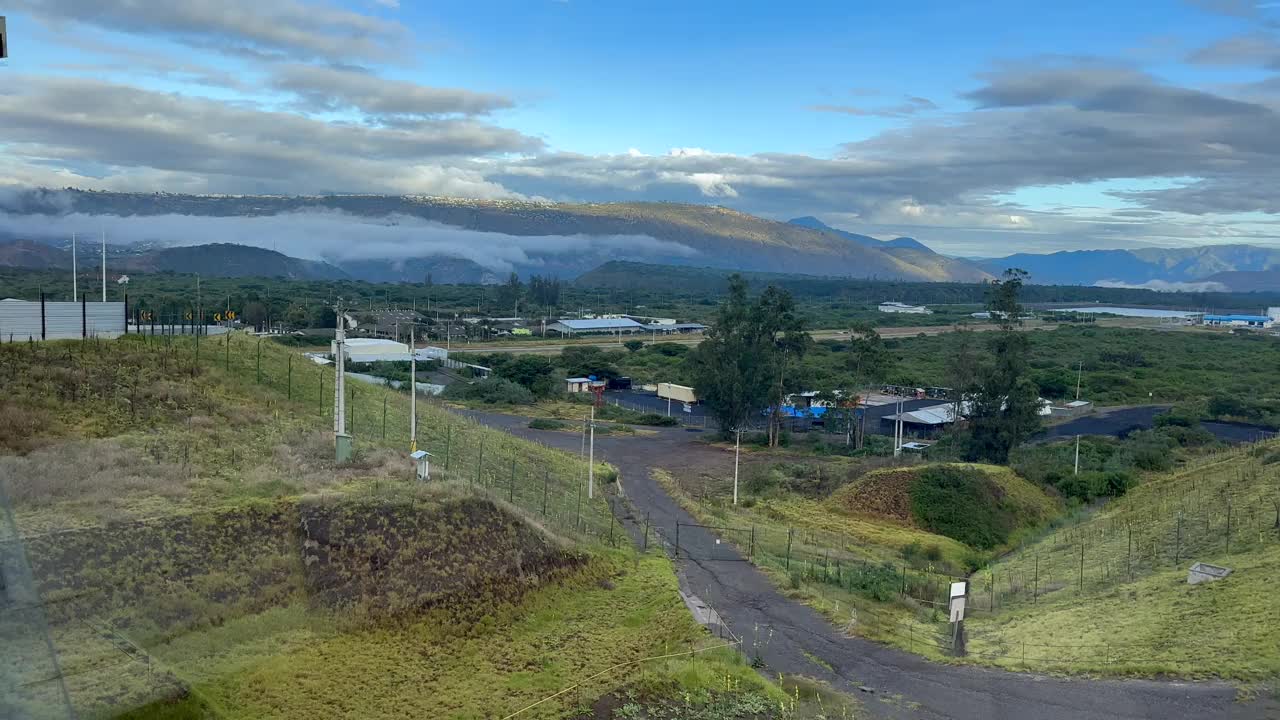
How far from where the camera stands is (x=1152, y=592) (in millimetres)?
21406

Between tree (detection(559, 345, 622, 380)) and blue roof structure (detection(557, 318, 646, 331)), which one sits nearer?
tree (detection(559, 345, 622, 380))

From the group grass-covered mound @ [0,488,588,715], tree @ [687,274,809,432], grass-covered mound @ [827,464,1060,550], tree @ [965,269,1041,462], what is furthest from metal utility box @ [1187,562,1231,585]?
tree @ [687,274,809,432]

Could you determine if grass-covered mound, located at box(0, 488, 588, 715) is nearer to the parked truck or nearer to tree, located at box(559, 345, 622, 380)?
the parked truck

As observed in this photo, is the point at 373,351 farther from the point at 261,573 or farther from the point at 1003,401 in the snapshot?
the point at 261,573

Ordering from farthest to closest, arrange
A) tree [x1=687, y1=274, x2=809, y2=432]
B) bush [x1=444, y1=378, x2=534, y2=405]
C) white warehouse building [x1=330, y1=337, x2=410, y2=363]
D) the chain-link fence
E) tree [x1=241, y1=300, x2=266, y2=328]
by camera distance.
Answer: tree [x1=241, y1=300, x2=266, y2=328], white warehouse building [x1=330, y1=337, x2=410, y2=363], bush [x1=444, y1=378, x2=534, y2=405], tree [x1=687, y1=274, x2=809, y2=432], the chain-link fence

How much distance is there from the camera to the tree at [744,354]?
2124 inches

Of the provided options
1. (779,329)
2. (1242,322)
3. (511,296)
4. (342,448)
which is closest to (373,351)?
(779,329)

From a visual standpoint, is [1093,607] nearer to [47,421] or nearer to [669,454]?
[47,421]

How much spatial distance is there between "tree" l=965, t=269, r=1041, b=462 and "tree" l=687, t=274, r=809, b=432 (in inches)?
436

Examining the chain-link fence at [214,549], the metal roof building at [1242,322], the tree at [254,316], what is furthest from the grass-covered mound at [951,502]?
the metal roof building at [1242,322]

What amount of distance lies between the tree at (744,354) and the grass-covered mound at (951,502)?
1578 centimetres

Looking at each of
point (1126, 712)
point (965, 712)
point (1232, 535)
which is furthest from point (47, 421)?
point (1232, 535)

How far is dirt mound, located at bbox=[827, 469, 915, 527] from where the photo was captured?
117 ft

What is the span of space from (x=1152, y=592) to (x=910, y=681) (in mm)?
8141
